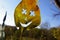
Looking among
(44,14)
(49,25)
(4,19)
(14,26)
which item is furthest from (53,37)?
(4,19)

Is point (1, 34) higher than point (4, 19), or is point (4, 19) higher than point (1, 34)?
point (4, 19)

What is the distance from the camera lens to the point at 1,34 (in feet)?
9.25

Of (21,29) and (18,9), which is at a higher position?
(18,9)

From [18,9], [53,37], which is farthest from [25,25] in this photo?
[53,37]

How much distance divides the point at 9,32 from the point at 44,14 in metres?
0.60

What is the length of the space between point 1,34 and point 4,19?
0.23 metres

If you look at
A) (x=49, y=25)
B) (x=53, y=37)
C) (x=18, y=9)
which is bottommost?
(x=53, y=37)

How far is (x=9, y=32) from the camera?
2.82 m

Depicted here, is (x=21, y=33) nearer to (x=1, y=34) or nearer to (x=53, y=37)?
(x=1, y=34)

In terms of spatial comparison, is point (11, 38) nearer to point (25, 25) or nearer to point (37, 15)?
point (25, 25)

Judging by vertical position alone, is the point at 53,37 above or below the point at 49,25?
below

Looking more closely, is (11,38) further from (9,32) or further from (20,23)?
(20,23)

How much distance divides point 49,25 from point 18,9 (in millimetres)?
530

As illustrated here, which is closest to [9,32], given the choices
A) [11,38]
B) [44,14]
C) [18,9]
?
[11,38]
